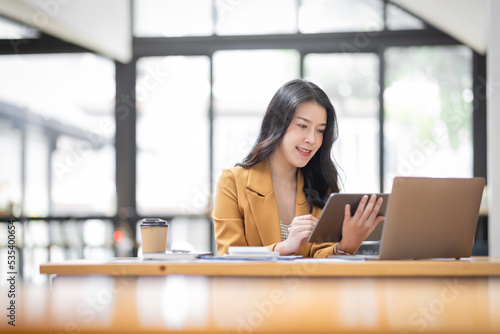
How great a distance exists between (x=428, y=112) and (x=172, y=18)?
269cm

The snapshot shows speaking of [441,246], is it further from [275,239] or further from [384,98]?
[384,98]

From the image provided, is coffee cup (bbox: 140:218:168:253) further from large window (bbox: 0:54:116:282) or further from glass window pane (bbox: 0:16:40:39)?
glass window pane (bbox: 0:16:40:39)

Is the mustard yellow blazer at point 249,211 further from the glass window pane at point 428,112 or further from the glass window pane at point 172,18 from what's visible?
the glass window pane at point 172,18

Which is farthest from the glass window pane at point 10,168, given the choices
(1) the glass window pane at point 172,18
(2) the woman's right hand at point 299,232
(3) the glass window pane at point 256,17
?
(2) the woman's right hand at point 299,232

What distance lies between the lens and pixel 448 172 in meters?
5.61

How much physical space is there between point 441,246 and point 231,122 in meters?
4.19

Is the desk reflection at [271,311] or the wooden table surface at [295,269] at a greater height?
the desk reflection at [271,311]

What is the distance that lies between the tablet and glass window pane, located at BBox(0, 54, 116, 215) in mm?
4298

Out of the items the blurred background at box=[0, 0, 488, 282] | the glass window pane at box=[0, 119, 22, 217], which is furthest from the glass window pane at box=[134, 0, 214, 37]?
the glass window pane at box=[0, 119, 22, 217]

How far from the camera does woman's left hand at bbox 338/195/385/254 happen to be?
5.93 ft

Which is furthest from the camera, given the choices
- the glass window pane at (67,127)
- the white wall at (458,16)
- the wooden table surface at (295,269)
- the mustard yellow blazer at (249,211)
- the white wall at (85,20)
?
the glass window pane at (67,127)

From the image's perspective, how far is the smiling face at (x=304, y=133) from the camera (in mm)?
2260

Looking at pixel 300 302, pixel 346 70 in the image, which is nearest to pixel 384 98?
pixel 346 70

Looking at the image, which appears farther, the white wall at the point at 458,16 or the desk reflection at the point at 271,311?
the white wall at the point at 458,16
